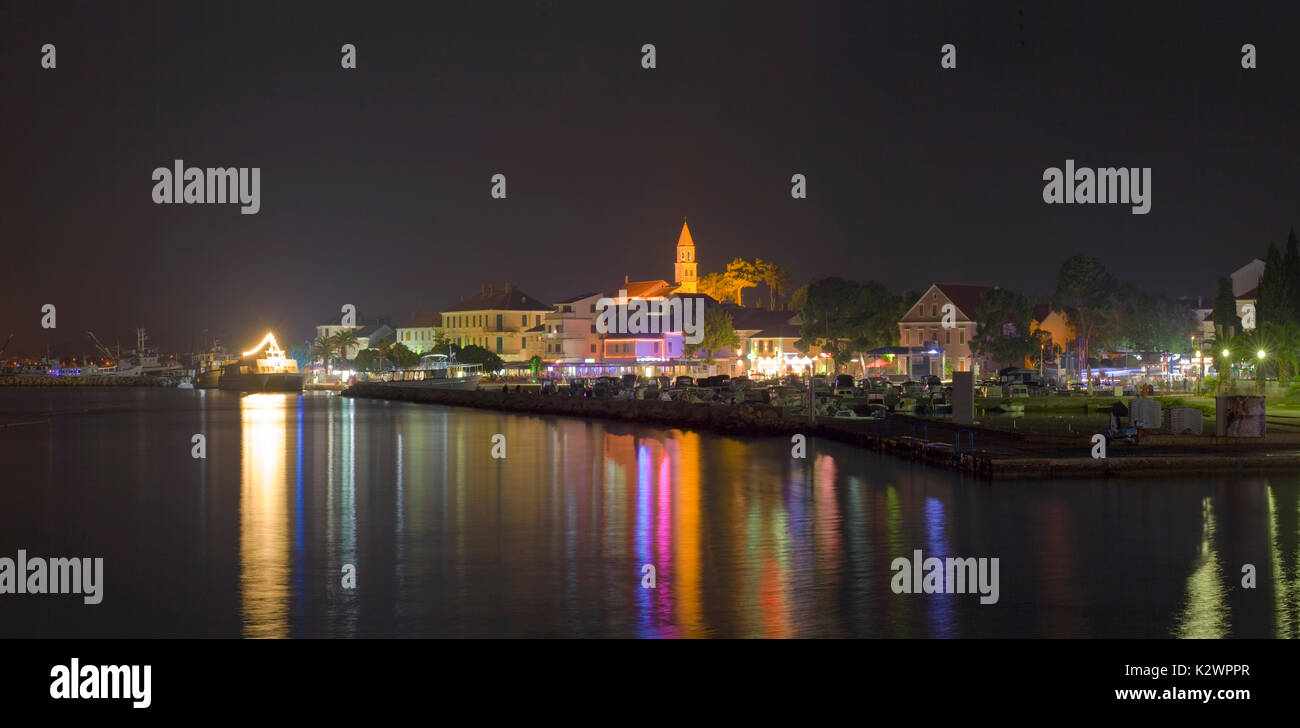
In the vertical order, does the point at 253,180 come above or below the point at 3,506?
above

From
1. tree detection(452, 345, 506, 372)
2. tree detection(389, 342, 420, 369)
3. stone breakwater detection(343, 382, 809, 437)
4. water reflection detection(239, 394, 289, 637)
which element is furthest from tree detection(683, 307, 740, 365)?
water reflection detection(239, 394, 289, 637)

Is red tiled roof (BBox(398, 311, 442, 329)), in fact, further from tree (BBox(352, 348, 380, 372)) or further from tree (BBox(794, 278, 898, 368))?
tree (BBox(794, 278, 898, 368))

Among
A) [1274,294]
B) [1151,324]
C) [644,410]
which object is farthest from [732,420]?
[1151,324]

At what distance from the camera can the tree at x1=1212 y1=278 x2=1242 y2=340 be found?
9688cm

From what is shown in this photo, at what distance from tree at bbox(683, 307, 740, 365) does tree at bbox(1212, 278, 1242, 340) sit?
Answer: 47.9m

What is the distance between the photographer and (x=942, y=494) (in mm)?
36500

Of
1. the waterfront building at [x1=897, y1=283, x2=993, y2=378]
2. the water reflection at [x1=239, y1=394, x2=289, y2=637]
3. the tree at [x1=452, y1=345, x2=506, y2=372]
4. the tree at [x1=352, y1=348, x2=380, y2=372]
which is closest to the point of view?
the water reflection at [x1=239, y1=394, x2=289, y2=637]

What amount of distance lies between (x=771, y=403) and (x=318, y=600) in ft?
175

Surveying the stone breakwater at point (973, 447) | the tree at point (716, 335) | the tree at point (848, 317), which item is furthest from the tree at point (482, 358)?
the stone breakwater at point (973, 447)

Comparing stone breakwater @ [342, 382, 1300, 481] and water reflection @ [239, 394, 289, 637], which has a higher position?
stone breakwater @ [342, 382, 1300, 481]

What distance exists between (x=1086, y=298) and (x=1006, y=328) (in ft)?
40.9

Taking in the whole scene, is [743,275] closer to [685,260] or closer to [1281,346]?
[685,260]
